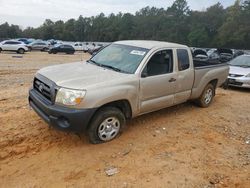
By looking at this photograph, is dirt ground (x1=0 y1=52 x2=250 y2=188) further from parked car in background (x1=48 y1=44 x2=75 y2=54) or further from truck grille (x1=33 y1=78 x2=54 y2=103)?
parked car in background (x1=48 y1=44 x2=75 y2=54)

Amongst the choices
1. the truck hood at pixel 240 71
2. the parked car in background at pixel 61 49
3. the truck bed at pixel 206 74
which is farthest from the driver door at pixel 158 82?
the parked car in background at pixel 61 49

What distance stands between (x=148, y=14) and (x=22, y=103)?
297 feet

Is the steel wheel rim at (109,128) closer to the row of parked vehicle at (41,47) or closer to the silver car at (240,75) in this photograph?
the silver car at (240,75)

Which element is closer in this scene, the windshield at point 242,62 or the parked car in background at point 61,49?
the windshield at point 242,62

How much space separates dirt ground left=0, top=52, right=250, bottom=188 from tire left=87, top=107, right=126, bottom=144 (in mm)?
130

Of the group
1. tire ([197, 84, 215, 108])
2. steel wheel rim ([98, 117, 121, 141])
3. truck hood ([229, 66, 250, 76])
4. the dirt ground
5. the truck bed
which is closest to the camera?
the dirt ground

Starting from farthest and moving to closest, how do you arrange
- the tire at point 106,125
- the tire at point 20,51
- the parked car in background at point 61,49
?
the parked car in background at point 61,49, the tire at point 20,51, the tire at point 106,125

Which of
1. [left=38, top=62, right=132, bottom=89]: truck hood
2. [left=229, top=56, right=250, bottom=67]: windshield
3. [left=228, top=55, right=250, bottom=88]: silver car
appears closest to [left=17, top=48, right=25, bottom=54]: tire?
[left=229, top=56, right=250, bottom=67]: windshield

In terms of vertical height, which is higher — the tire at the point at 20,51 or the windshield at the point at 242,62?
the windshield at the point at 242,62

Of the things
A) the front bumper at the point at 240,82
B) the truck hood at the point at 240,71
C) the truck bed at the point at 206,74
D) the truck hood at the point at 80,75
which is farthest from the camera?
the truck hood at the point at 240,71

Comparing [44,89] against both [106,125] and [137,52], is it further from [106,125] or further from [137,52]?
[137,52]

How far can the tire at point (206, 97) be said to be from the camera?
7.09m

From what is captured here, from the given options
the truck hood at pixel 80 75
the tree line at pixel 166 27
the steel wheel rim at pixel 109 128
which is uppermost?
the tree line at pixel 166 27

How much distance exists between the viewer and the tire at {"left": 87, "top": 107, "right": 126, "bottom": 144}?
14.5 feet
